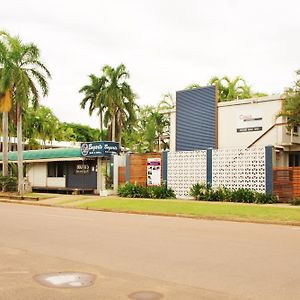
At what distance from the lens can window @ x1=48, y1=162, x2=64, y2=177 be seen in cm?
3866

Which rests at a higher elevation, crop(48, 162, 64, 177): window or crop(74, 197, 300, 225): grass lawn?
crop(48, 162, 64, 177): window

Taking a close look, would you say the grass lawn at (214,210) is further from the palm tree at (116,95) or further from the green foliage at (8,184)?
the palm tree at (116,95)

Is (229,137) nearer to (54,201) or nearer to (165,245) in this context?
(54,201)

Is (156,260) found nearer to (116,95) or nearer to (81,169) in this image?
(81,169)

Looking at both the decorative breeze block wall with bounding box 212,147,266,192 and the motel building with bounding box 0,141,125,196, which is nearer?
the decorative breeze block wall with bounding box 212,147,266,192

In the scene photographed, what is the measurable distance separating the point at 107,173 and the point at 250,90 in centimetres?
2084

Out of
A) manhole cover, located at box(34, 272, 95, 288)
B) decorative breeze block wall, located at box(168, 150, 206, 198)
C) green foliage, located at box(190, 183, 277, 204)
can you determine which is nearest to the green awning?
decorative breeze block wall, located at box(168, 150, 206, 198)

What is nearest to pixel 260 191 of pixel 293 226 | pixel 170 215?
pixel 170 215

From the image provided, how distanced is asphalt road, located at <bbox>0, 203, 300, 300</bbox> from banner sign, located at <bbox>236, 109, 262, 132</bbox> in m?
14.7

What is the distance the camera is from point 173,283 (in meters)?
7.37

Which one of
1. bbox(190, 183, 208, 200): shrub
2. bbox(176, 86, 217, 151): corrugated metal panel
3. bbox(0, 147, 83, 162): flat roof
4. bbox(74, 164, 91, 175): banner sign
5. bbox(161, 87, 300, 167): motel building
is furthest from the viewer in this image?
bbox(74, 164, 91, 175): banner sign

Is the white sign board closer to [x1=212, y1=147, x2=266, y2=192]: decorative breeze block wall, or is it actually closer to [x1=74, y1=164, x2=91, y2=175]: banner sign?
[x1=212, y1=147, x2=266, y2=192]: decorative breeze block wall

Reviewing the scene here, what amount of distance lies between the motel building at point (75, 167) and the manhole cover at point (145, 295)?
2486 cm

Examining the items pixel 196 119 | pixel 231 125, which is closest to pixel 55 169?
pixel 196 119
